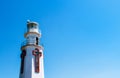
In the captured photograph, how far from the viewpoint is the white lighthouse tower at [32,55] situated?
32.2 metres

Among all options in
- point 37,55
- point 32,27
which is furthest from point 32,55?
point 32,27

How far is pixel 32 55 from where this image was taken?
33250 millimetres

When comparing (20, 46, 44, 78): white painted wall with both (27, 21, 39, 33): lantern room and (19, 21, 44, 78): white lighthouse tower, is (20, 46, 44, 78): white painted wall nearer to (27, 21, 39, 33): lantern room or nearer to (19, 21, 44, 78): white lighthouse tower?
(19, 21, 44, 78): white lighthouse tower

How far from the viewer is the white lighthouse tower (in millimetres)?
32188

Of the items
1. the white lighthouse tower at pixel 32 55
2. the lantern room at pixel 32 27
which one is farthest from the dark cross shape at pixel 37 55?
the lantern room at pixel 32 27

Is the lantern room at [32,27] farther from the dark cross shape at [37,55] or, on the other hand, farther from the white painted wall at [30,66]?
the dark cross shape at [37,55]

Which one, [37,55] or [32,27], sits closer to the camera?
[37,55]

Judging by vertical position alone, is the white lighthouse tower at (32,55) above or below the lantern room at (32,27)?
below

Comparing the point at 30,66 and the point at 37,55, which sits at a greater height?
the point at 37,55

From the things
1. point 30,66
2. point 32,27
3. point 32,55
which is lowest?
point 30,66

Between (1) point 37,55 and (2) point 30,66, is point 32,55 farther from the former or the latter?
(2) point 30,66

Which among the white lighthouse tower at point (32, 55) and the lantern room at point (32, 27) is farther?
the lantern room at point (32, 27)

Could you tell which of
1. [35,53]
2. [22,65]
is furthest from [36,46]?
[22,65]

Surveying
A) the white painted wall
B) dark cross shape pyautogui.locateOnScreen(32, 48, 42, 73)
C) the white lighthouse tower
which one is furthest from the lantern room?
dark cross shape pyautogui.locateOnScreen(32, 48, 42, 73)
